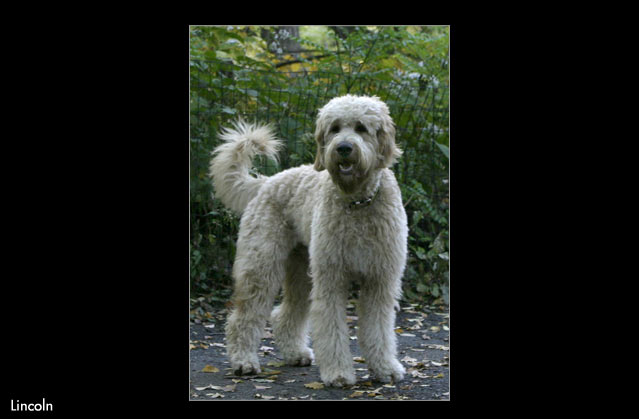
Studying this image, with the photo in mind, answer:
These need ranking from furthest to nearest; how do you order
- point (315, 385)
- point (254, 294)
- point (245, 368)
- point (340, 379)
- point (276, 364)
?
point (276, 364) → point (254, 294) → point (245, 368) → point (315, 385) → point (340, 379)

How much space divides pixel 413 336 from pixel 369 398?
85.3 inches

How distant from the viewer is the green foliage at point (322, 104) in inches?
290

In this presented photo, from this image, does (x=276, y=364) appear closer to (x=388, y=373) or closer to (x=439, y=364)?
(x=388, y=373)

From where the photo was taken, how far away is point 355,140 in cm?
428

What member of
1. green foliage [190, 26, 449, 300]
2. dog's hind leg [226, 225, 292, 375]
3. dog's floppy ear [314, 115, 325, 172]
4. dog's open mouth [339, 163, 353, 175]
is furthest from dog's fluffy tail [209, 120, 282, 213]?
green foliage [190, 26, 449, 300]

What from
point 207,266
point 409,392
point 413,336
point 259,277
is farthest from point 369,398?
point 207,266

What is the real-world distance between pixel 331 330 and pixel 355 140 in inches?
51.6

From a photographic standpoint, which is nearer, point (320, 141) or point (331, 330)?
point (331, 330)

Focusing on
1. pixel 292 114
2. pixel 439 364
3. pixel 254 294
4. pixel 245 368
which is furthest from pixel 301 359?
pixel 292 114

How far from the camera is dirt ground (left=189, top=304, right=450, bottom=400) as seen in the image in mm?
4352

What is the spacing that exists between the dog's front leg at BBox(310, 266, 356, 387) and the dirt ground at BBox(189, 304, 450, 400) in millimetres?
105

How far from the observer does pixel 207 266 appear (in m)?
7.48
